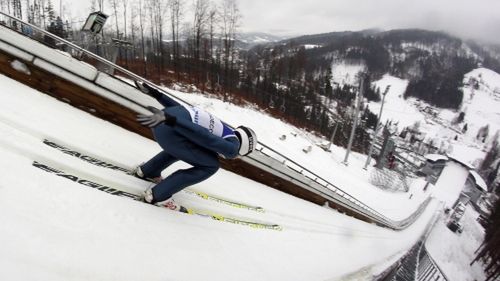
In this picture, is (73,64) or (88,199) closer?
(88,199)

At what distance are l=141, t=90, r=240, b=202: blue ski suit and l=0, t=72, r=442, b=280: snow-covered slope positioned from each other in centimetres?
51

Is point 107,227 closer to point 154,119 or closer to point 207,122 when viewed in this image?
point 154,119

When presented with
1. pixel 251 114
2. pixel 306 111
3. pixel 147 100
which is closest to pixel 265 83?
pixel 306 111

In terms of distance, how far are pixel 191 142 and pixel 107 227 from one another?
1.28m

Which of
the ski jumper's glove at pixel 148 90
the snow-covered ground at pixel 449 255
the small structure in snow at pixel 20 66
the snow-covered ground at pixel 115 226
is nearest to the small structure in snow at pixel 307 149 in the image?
Result: the snow-covered ground at pixel 449 255

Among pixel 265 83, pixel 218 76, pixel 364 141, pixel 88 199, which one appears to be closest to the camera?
pixel 88 199

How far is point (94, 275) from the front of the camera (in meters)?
2.67

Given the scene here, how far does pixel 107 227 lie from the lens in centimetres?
320

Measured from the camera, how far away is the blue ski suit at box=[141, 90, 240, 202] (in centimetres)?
339

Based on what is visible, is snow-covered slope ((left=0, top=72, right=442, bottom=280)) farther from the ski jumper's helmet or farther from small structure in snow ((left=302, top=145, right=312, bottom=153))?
small structure in snow ((left=302, top=145, right=312, bottom=153))

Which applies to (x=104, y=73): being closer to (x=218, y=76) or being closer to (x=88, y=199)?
(x=88, y=199)

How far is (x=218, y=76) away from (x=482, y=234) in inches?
1886

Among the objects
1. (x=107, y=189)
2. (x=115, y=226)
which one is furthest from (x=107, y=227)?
(x=107, y=189)

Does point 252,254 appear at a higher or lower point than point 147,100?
lower
